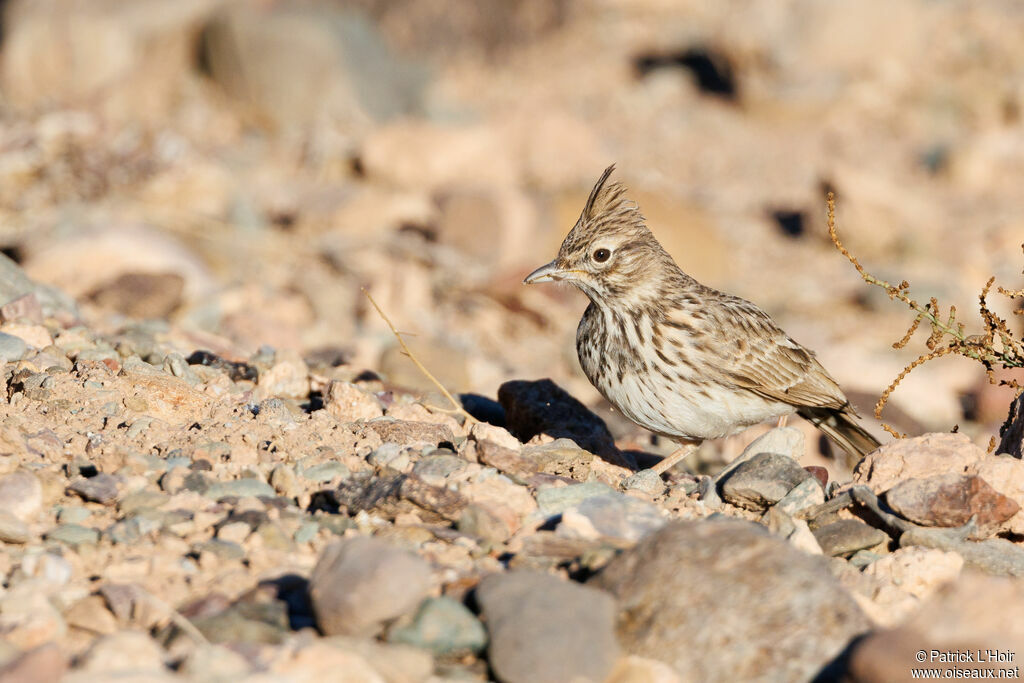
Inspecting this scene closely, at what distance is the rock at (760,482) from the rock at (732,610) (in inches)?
47.0

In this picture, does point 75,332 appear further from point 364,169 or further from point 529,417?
point 364,169

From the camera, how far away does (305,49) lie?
1501cm

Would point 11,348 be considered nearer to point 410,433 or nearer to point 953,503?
point 410,433

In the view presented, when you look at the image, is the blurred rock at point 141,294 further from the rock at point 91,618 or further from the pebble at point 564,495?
the rock at point 91,618

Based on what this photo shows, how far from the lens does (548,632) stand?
306cm

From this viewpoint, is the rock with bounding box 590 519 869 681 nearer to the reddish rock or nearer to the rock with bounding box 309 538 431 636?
the rock with bounding box 309 538 431 636

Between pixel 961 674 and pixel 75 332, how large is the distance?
4.48 m

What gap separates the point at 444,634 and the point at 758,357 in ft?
9.75

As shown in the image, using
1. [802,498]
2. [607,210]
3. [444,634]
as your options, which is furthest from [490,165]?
[444,634]

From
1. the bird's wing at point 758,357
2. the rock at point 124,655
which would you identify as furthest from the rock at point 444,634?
the bird's wing at point 758,357

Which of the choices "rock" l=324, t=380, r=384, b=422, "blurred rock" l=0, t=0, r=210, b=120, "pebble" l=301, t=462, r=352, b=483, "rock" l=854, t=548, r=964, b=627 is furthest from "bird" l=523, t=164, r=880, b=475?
"blurred rock" l=0, t=0, r=210, b=120

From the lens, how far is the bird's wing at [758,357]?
5.51 meters

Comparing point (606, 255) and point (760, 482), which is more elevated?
point (606, 255)

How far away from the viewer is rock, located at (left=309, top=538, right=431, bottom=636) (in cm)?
309
